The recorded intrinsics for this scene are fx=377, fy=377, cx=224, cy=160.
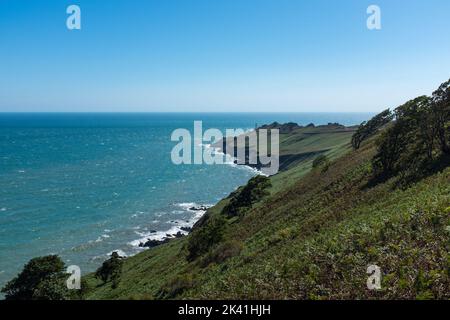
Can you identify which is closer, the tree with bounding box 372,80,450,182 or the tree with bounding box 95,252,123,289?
the tree with bounding box 372,80,450,182

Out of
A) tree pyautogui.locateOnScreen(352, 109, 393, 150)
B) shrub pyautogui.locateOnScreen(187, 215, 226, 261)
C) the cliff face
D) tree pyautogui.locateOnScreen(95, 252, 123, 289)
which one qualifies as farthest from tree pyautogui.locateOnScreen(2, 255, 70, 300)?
the cliff face

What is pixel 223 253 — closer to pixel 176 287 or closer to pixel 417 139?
pixel 176 287

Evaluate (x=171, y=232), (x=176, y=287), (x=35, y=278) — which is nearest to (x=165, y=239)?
(x=171, y=232)

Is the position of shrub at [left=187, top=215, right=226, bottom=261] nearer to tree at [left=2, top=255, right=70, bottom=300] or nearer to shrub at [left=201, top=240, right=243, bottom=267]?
shrub at [left=201, top=240, right=243, bottom=267]

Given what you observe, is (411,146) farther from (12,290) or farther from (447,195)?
(12,290)

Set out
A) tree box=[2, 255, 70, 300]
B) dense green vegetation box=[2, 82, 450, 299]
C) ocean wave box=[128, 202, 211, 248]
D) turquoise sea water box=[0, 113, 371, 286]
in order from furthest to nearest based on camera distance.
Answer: ocean wave box=[128, 202, 211, 248] < turquoise sea water box=[0, 113, 371, 286] < tree box=[2, 255, 70, 300] < dense green vegetation box=[2, 82, 450, 299]

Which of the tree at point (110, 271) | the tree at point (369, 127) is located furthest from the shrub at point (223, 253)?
the tree at point (369, 127)

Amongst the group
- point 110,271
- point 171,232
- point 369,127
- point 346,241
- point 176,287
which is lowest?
point 171,232
